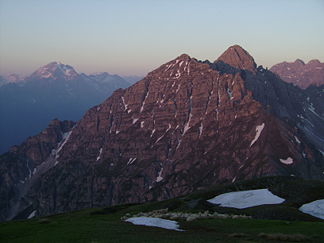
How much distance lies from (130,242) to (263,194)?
62.8 meters

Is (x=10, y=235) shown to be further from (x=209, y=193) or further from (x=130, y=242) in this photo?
(x=209, y=193)

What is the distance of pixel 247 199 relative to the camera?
89.2 meters

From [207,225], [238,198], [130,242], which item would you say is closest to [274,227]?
[207,225]

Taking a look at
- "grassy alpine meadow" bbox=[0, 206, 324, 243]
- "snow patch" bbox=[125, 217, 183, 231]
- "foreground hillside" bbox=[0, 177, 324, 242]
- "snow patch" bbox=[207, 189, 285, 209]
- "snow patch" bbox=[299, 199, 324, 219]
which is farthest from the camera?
"snow patch" bbox=[207, 189, 285, 209]

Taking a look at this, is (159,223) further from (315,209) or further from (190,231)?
(315,209)

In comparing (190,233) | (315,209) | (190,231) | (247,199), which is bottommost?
(315,209)

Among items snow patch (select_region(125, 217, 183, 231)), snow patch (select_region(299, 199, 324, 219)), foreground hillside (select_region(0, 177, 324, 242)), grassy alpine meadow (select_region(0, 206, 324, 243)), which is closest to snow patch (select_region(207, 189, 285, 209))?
snow patch (select_region(299, 199, 324, 219))

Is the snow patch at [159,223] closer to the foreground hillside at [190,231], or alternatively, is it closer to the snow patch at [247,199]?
the foreground hillside at [190,231]

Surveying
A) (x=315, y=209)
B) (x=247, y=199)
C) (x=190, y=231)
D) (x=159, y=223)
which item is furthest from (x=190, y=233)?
(x=247, y=199)

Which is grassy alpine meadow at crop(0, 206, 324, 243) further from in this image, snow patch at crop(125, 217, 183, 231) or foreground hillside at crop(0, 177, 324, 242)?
snow patch at crop(125, 217, 183, 231)

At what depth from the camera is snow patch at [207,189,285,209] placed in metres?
86.4

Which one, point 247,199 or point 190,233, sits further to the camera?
point 247,199

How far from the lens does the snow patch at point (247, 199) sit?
86438mm

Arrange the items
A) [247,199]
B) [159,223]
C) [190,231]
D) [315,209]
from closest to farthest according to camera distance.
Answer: [190,231] < [159,223] < [315,209] < [247,199]
